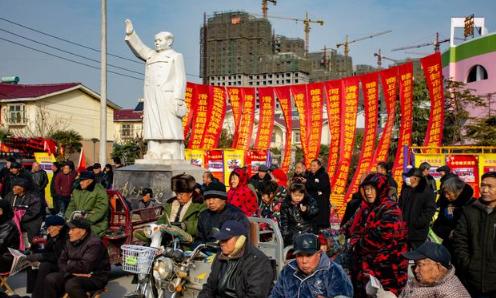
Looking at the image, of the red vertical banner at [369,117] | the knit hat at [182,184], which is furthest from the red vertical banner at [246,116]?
the knit hat at [182,184]

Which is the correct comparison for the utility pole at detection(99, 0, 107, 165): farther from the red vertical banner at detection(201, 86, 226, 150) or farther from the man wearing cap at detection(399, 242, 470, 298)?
the man wearing cap at detection(399, 242, 470, 298)

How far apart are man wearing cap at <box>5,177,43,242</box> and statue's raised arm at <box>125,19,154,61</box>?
451 centimetres

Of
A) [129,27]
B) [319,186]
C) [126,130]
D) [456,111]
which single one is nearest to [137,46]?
[129,27]

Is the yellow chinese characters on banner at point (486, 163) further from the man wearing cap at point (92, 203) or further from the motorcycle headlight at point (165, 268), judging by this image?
the motorcycle headlight at point (165, 268)

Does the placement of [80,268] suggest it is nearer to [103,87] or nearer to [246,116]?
[103,87]

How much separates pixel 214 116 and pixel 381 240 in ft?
50.5

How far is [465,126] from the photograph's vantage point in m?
23.0

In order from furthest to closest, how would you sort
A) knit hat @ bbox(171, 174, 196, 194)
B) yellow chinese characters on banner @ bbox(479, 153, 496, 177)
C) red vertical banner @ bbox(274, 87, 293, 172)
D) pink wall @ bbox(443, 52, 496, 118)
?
pink wall @ bbox(443, 52, 496, 118) < red vertical banner @ bbox(274, 87, 293, 172) < yellow chinese characters on banner @ bbox(479, 153, 496, 177) < knit hat @ bbox(171, 174, 196, 194)

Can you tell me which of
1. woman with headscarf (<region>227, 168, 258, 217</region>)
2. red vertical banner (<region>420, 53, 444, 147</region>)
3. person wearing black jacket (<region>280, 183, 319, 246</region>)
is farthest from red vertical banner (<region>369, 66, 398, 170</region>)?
person wearing black jacket (<region>280, 183, 319, 246</region>)

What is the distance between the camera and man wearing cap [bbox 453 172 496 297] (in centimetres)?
391

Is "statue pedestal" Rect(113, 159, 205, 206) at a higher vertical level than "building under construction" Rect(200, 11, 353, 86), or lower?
lower

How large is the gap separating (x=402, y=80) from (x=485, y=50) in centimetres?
1328

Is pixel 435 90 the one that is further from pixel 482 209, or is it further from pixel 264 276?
pixel 264 276

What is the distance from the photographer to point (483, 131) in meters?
21.2
